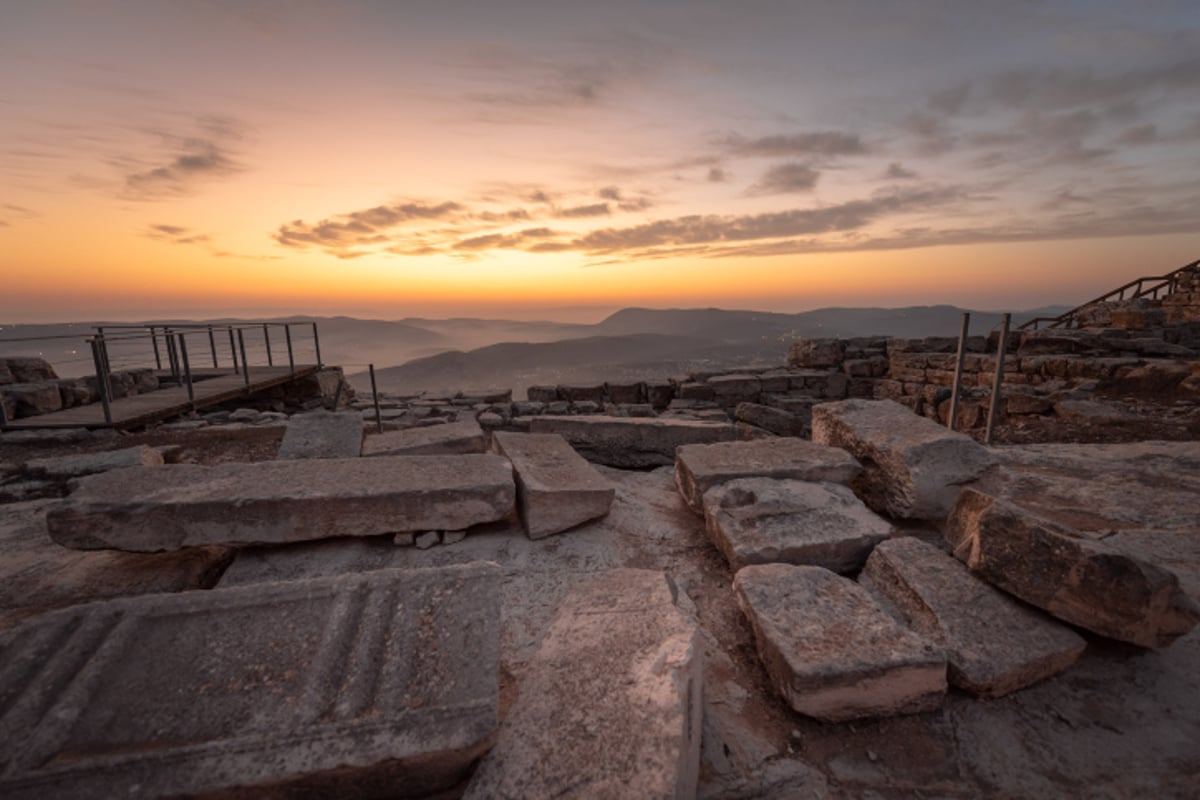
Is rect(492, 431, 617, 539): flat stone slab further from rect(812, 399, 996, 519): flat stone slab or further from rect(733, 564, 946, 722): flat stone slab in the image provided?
rect(812, 399, 996, 519): flat stone slab

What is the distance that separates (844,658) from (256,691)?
1.89 m

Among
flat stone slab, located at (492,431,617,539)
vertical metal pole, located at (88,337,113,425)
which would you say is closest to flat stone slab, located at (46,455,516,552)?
flat stone slab, located at (492,431,617,539)

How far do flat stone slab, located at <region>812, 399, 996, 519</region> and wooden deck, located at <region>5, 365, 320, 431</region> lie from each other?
7.89m

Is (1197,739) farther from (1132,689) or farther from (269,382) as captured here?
(269,382)

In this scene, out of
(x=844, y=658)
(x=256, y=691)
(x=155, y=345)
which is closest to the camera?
(x=256, y=691)

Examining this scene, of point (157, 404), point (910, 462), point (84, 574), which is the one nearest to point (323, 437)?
point (84, 574)

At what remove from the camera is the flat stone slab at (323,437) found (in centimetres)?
362

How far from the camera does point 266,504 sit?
2.52m

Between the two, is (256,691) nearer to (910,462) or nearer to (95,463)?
(910,462)

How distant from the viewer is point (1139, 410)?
20.9ft

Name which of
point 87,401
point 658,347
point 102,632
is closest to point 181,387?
point 87,401

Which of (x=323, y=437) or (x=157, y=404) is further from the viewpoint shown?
(x=157, y=404)

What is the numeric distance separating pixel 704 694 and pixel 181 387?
9577 mm

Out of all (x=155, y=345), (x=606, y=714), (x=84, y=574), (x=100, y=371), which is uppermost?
(x=155, y=345)
